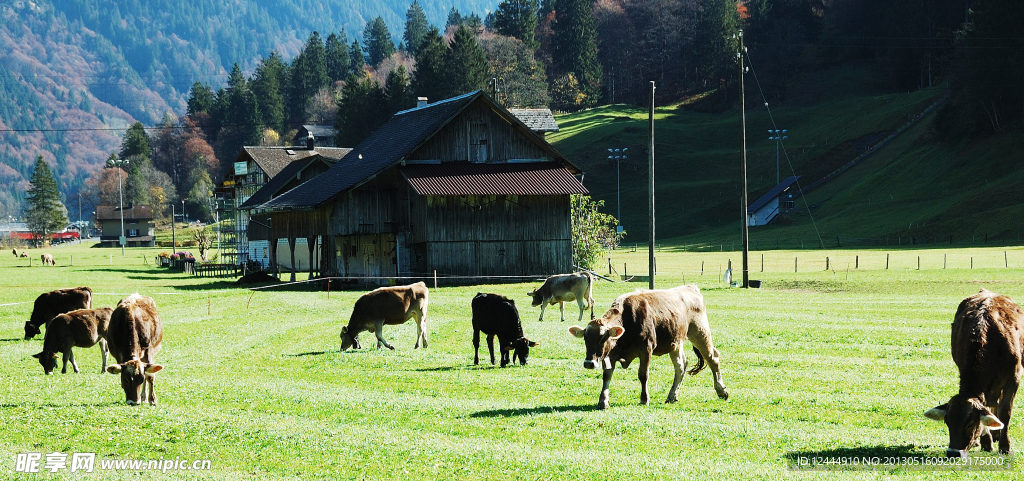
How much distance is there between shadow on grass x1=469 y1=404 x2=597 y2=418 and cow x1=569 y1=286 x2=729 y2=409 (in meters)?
0.28

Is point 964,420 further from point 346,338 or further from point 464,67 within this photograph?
point 464,67

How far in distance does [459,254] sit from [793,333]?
990 inches

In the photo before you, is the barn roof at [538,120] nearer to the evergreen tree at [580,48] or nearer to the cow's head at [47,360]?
the cow's head at [47,360]

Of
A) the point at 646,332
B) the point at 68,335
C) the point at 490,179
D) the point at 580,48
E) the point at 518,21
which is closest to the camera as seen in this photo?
the point at 646,332

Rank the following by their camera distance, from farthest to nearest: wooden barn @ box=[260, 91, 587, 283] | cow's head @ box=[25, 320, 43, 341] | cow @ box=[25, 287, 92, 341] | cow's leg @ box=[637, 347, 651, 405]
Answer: wooden barn @ box=[260, 91, 587, 283] < cow's head @ box=[25, 320, 43, 341] < cow @ box=[25, 287, 92, 341] < cow's leg @ box=[637, 347, 651, 405]

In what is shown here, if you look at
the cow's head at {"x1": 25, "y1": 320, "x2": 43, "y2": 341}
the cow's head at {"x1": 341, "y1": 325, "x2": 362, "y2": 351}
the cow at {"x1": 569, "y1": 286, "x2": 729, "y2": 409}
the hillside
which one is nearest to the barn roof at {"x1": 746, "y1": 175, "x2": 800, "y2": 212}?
the hillside

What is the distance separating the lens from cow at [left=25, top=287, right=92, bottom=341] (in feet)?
77.7

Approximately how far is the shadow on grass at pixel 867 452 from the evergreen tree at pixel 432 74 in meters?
101

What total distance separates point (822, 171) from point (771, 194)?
435 inches

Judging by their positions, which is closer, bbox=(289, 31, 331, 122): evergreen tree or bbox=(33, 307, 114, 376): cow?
bbox=(33, 307, 114, 376): cow

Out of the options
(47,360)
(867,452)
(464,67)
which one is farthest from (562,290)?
(464,67)

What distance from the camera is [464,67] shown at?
110 metres

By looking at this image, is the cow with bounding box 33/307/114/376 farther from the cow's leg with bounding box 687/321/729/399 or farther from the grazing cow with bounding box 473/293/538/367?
the cow's leg with bounding box 687/321/729/399

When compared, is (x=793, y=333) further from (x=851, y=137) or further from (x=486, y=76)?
(x=851, y=137)
